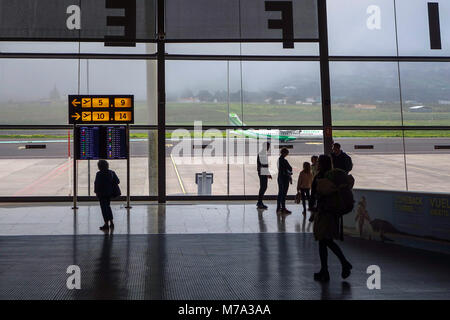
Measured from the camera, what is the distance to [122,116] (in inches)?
494

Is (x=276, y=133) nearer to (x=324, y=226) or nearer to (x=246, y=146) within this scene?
(x=246, y=146)

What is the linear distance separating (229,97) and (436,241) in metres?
8.92

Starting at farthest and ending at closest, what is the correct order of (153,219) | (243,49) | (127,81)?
(243,49), (127,81), (153,219)

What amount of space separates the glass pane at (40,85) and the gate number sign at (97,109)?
2173 mm

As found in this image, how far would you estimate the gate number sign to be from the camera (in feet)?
40.7

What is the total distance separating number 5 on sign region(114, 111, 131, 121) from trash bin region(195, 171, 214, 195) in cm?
335

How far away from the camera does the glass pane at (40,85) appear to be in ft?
46.7

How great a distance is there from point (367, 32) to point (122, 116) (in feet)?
28.1

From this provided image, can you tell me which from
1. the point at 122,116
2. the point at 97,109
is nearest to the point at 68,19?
the point at 97,109

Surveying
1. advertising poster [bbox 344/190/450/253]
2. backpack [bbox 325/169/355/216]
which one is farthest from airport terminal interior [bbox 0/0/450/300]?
backpack [bbox 325/169/355/216]

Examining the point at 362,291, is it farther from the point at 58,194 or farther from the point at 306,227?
the point at 58,194

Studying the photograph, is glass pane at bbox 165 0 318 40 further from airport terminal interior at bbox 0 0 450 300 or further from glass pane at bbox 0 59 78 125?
glass pane at bbox 0 59 78 125

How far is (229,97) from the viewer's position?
48.7 feet

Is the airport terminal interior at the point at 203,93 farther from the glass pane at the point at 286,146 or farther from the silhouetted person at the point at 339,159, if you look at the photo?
the silhouetted person at the point at 339,159
